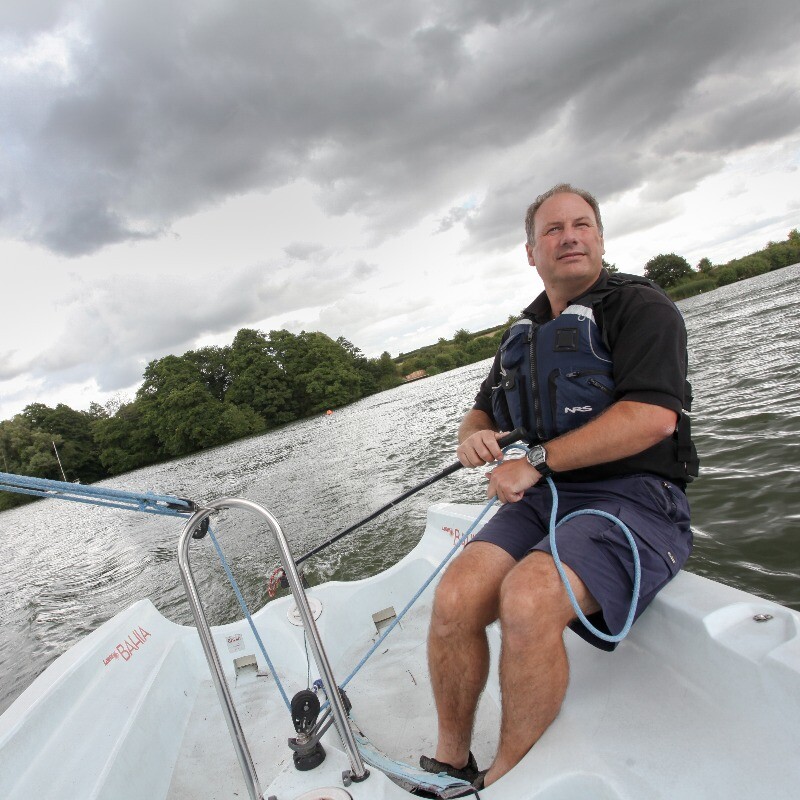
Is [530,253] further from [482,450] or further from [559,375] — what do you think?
[482,450]

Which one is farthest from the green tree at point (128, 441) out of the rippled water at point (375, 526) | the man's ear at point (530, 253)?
the man's ear at point (530, 253)

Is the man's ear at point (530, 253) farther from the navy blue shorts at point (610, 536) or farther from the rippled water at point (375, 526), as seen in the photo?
the rippled water at point (375, 526)

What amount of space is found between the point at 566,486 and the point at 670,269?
3706 inches

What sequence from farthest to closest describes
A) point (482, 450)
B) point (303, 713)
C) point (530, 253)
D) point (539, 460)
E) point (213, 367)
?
point (213, 367), point (530, 253), point (482, 450), point (539, 460), point (303, 713)

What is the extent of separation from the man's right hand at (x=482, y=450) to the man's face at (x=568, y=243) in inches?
30.9

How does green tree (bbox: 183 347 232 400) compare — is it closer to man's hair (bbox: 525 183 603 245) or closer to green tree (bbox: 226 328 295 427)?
green tree (bbox: 226 328 295 427)

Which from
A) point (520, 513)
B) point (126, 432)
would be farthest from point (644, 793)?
point (126, 432)

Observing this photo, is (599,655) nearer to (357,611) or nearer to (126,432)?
(357,611)

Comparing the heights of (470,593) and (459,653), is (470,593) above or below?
above

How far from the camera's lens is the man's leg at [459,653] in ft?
6.02

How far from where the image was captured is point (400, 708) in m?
2.64

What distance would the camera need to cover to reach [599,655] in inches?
81.9

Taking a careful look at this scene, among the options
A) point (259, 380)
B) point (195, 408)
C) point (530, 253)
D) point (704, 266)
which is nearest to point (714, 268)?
point (704, 266)

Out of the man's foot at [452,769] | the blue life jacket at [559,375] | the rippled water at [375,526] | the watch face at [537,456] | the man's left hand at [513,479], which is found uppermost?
the blue life jacket at [559,375]
